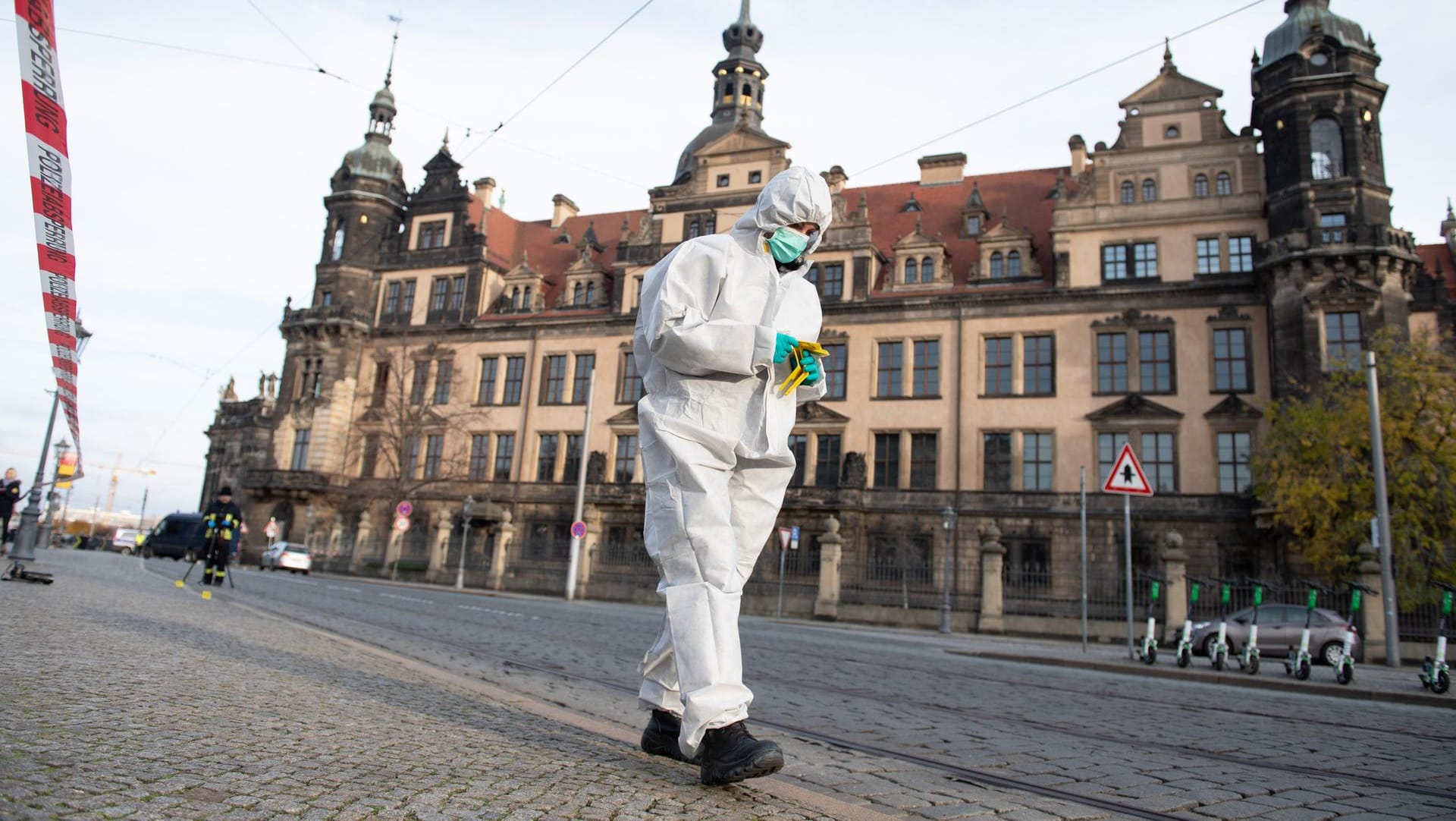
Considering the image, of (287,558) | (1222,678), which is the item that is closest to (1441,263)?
(1222,678)

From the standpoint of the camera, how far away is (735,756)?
318 centimetres

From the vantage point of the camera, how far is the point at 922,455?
35.0 meters

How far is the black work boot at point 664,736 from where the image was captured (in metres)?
3.64

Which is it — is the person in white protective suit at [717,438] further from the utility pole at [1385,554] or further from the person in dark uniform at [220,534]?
the utility pole at [1385,554]

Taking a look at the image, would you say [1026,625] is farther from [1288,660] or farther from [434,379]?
[434,379]

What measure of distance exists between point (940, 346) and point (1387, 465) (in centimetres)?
1458

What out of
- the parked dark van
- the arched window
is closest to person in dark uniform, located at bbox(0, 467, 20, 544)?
the parked dark van

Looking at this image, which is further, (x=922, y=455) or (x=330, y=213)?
(x=330, y=213)

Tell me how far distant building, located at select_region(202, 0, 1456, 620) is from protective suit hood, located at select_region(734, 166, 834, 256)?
2319 cm

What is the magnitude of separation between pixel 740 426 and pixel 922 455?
105 ft

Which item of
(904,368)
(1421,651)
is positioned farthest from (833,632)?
(904,368)

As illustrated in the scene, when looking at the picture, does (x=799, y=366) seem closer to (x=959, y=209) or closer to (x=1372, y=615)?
(x=1372, y=615)

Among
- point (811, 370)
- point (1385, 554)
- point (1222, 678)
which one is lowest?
point (1222, 678)

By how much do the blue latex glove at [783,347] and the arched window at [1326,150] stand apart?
32684 millimetres
